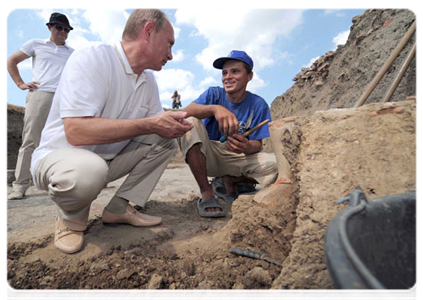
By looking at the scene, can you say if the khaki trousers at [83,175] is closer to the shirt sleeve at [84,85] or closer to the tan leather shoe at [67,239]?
the tan leather shoe at [67,239]

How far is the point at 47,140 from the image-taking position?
168 cm

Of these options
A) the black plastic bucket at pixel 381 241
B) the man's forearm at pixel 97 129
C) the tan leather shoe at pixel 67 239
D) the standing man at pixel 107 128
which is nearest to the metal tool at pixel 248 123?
the standing man at pixel 107 128

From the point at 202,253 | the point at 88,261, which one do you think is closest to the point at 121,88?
the point at 88,261

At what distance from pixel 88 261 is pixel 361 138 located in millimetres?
1615

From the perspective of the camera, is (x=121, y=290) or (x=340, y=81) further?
(x=340, y=81)

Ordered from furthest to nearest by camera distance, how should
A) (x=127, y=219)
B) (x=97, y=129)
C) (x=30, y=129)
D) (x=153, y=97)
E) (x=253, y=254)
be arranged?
1. (x=30, y=129)
2. (x=153, y=97)
3. (x=127, y=219)
4. (x=97, y=129)
5. (x=253, y=254)

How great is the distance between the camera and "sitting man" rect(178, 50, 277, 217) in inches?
95.3

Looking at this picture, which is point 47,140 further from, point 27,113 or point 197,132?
point 27,113

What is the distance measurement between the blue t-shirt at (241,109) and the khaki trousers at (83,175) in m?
0.90

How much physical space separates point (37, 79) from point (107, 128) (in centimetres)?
244

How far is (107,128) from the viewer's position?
1.54 m

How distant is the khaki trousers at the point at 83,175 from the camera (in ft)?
4.85

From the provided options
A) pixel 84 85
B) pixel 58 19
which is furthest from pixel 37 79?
pixel 84 85

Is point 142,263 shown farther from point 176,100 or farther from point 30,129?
point 176,100
